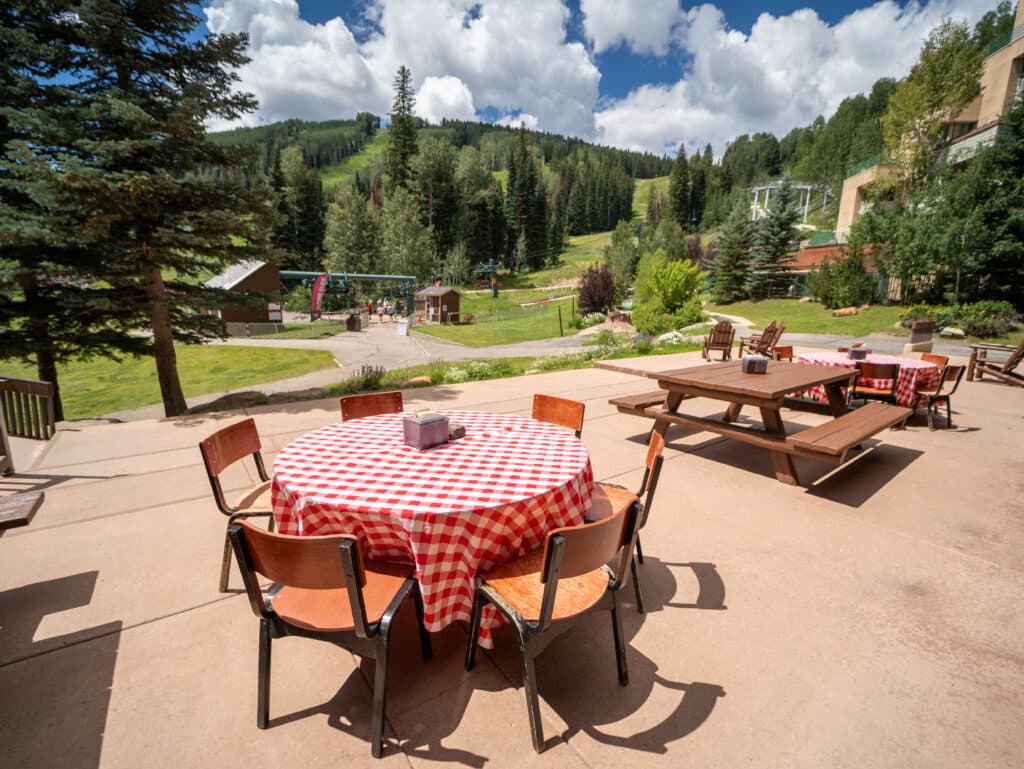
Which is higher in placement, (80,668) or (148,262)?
(148,262)

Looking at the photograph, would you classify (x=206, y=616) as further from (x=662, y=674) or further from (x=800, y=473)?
(x=800, y=473)

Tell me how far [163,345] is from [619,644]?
9.11 m

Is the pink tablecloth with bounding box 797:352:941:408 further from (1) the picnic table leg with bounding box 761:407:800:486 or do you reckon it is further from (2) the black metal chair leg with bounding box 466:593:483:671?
(2) the black metal chair leg with bounding box 466:593:483:671

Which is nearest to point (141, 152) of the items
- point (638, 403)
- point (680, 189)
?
point (638, 403)

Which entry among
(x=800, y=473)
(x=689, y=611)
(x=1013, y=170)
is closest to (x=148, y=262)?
(x=689, y=611)

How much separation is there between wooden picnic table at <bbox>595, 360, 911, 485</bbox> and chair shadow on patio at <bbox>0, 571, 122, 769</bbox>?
4543mm

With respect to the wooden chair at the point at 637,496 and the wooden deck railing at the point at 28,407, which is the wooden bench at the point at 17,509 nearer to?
the wooden chair at the point at 637,496

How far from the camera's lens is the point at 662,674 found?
2.07m

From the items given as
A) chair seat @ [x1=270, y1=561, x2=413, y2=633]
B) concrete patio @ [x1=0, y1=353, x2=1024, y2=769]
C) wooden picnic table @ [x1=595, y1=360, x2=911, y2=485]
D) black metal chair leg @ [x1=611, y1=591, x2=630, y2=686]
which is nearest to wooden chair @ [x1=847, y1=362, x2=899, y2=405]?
wooden picnic table @ [x1=595, y1=360, x2=911, y2=485]

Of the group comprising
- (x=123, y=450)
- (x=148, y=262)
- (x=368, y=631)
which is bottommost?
(x=123, y=450)

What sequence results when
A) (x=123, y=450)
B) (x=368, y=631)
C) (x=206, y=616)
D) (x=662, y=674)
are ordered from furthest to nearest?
(x=123, y=450) → (x=206, y=616) → (x=662, y=674) → (x=368, y=631)

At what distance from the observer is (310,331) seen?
2825 centimetres

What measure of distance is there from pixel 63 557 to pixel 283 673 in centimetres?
211

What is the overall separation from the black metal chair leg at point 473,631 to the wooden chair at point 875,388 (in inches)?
212
